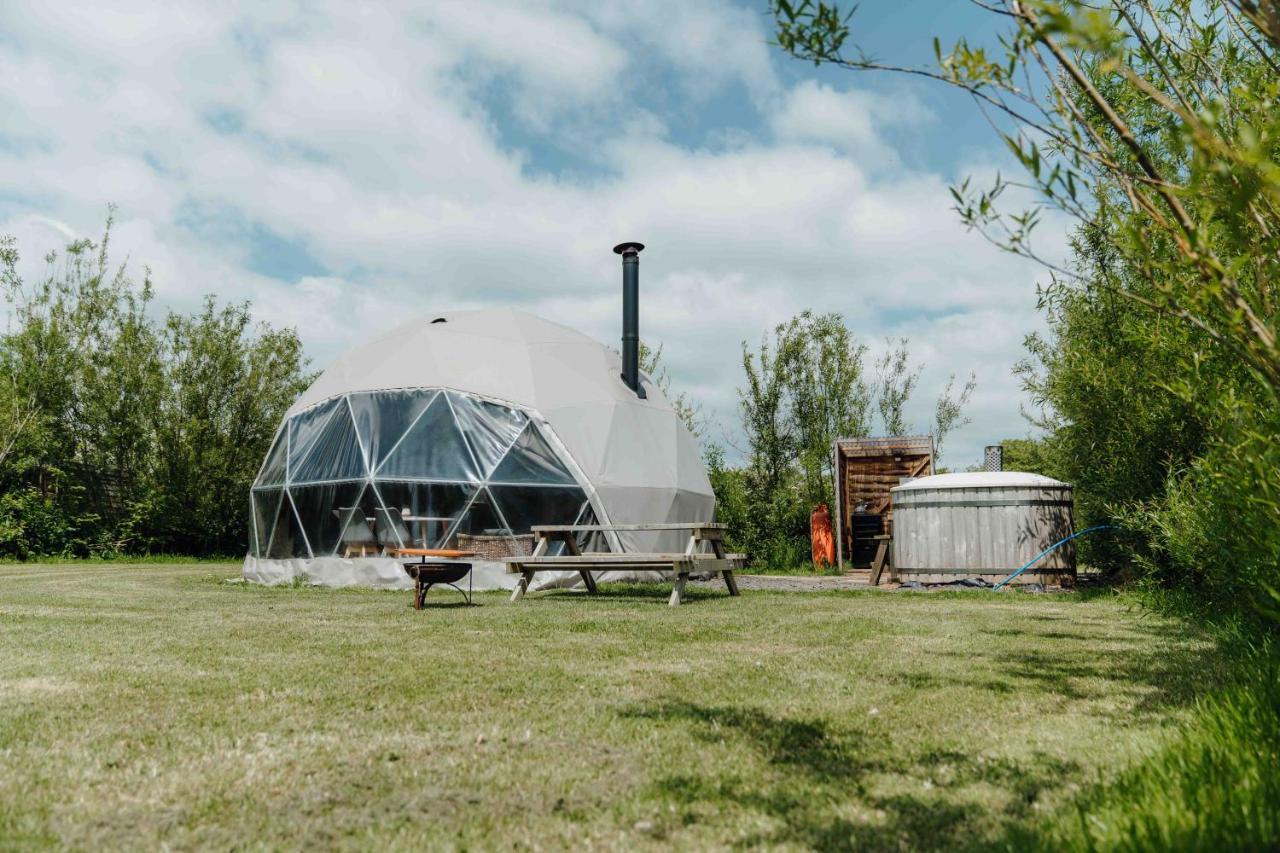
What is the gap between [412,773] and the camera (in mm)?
3232

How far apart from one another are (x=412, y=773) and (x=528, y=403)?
441 inches

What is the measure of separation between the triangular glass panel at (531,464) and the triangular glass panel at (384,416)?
1.49m

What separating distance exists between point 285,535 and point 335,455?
163 cm

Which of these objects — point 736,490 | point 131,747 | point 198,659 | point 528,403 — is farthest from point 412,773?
point 736,490

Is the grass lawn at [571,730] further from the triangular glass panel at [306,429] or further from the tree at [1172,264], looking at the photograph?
the triangular glass panel at [306,429]

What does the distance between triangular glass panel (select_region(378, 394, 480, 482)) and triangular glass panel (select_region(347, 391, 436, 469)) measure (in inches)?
6.4

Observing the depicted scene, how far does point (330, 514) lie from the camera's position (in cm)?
1422

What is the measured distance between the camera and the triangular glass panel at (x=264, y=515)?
15.1m

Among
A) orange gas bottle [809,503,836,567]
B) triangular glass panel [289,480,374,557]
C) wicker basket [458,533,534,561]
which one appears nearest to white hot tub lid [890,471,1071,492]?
wicker basket [458,533,534,561]

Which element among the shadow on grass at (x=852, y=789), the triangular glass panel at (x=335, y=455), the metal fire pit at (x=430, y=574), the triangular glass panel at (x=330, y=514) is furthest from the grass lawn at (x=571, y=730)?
the triangular glass panel at (x=335, y=455)

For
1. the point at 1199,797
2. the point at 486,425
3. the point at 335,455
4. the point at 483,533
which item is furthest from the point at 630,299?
the point at 1199,797

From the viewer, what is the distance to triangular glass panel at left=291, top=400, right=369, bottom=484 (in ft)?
46.2

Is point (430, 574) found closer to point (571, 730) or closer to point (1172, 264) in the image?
point (571, 730)

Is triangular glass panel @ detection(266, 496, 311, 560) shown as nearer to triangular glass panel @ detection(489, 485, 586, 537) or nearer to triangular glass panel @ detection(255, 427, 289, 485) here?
triangular glass panel @ detection(255, 427, 289, 485)
